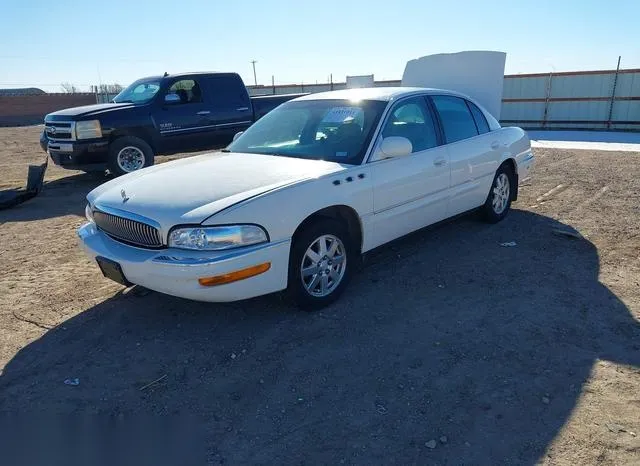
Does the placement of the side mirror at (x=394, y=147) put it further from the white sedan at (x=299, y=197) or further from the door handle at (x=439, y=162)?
the door handle at (x=439, y=162)

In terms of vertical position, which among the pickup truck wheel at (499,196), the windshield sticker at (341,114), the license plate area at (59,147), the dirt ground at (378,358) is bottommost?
the dirt ground at (378,358)

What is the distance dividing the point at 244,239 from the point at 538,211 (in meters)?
4.89

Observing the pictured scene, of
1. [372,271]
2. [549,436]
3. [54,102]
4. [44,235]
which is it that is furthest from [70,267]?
[54,102]

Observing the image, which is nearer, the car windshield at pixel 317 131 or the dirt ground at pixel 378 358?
the dirt ground at pixel 378 358

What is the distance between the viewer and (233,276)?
333 centimetres

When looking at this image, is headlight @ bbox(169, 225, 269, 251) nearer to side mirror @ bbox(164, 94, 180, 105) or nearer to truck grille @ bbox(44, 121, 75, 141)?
truck grille @ bbox(44, 121, 75, 141)

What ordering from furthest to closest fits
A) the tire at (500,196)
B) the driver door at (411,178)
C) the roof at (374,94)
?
the tire at (500,196) → the roof at (374,94) → the driver door at (411,178)

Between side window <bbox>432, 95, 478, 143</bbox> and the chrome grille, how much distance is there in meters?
3.07

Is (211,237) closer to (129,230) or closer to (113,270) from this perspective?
(129,230)

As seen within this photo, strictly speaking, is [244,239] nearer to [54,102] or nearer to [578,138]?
[578,138]

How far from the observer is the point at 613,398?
9.32ft

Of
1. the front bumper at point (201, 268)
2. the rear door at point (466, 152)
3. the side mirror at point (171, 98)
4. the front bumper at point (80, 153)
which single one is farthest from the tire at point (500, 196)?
the front bumper at point (80, 153)

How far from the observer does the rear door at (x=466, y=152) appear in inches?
201

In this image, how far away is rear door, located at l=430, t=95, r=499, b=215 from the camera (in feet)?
16.8
